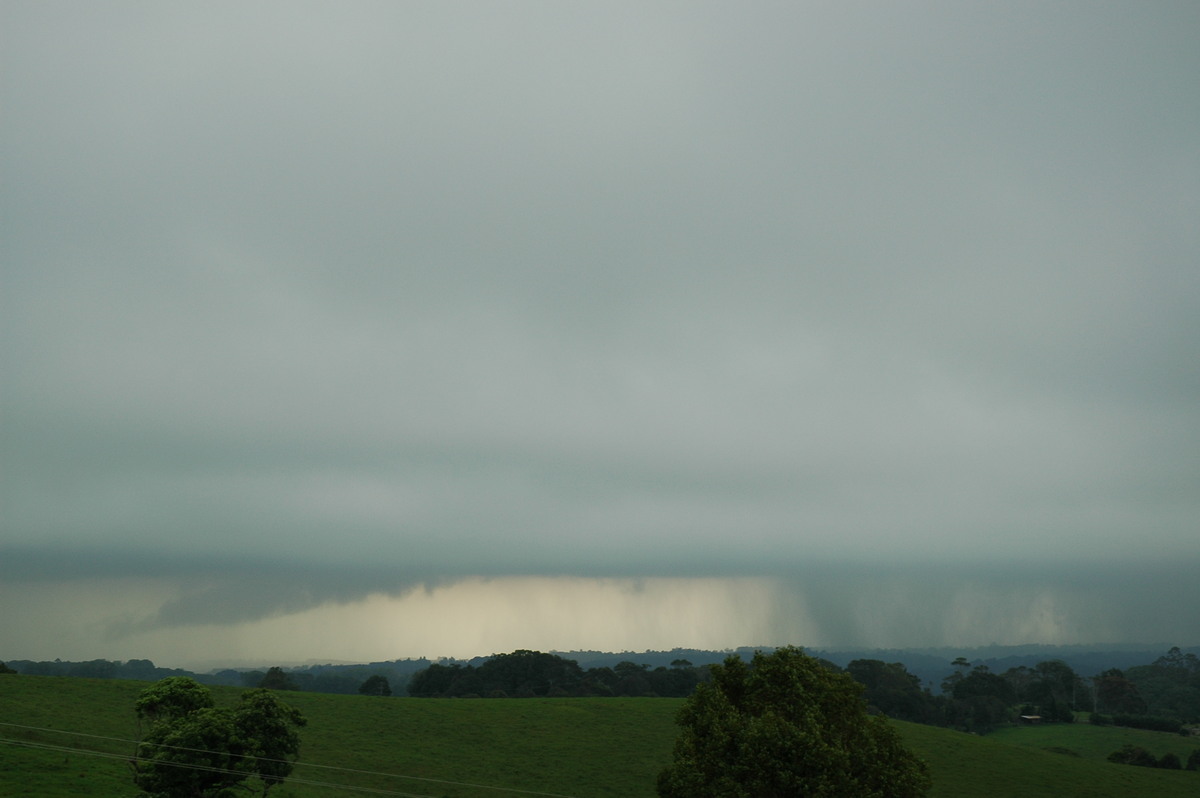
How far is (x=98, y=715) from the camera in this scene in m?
75.3

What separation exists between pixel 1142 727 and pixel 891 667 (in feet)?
147

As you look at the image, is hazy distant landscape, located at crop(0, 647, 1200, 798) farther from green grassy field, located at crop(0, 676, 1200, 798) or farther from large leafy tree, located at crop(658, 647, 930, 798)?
large leafy tree, located at crop(658, 647, 930, 798)

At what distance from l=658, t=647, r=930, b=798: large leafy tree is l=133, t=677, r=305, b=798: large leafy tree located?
805 inches

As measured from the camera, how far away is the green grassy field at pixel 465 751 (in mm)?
61031

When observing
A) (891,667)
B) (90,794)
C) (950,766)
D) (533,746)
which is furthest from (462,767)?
(891,667)

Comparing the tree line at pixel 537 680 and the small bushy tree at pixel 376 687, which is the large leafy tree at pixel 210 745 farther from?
the tree line at pixel 537 680

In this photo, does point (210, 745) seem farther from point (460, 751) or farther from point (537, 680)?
point (537, 680)

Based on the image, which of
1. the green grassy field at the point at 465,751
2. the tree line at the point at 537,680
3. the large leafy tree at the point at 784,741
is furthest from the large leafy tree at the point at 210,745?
the tree line at the point at 537,680

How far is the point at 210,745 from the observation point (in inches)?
1612

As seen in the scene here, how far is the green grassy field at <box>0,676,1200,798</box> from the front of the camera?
61031mm

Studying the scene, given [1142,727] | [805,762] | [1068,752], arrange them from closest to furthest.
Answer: [805,762] < [1068,752] < [1142,727]

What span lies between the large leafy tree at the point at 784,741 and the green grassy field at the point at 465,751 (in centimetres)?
3043

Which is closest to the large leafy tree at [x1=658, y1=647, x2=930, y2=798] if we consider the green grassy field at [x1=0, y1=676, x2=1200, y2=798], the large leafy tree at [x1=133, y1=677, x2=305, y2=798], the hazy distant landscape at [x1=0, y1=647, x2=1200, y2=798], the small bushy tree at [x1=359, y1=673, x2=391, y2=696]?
the large leafy tree at [x1=133, y1=677, x2=305, y2=798]

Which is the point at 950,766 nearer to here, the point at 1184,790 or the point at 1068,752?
the point at 1184,790
